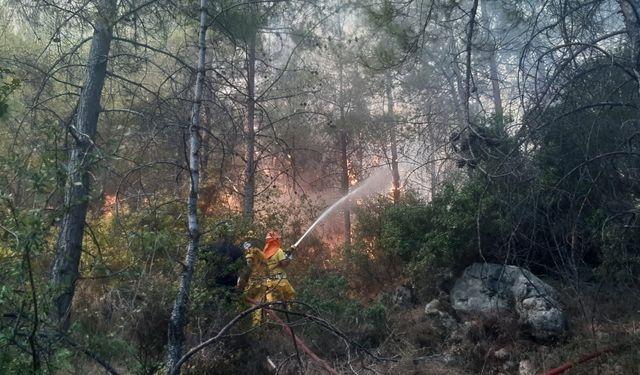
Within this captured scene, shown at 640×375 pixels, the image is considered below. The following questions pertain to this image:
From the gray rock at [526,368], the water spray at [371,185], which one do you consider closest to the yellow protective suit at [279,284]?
the gray rock at [526,368]

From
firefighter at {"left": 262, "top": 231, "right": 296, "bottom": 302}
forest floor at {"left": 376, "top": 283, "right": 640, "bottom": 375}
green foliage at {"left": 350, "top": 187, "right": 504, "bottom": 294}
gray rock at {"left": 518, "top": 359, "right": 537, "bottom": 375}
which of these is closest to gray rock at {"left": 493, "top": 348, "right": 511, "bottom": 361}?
forest floor at {"left": 376, "top": 283, "right": 640, "bottom": 375}

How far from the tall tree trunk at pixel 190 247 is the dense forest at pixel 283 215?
2cm

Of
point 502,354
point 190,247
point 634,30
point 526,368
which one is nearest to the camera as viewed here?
point 190,247

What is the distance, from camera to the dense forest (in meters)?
4.09

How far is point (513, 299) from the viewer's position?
8.59 m

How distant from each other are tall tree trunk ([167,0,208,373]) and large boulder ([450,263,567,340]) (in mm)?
4002

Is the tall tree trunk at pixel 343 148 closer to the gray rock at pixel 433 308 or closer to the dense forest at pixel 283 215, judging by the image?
the dense forest at pixel 283 215

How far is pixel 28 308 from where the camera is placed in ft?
11.2

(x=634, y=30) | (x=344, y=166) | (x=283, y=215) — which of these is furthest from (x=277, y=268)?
(x=344, y=166)

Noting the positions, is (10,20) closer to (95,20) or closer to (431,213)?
(95,20)

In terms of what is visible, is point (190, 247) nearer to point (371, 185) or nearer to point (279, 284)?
point (279, 284)

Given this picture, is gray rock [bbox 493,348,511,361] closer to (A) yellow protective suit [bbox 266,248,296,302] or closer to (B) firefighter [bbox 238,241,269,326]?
(A) yellow protective suit [bbox 266,248,296,302]

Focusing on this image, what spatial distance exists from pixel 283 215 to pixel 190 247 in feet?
27.6

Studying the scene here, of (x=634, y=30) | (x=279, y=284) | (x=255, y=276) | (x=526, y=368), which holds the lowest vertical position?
(x=526, y=368)
